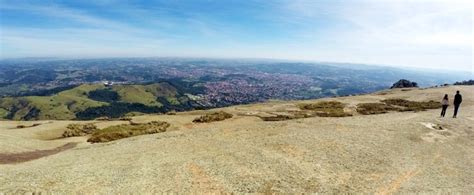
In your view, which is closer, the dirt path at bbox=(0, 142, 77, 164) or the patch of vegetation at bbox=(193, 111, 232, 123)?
the dirt path at bbox=(0, 142, 77, 164)

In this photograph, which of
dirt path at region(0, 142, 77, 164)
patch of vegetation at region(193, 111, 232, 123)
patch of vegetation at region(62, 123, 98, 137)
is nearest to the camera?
dirt path at region(0, 142, 77, 164)

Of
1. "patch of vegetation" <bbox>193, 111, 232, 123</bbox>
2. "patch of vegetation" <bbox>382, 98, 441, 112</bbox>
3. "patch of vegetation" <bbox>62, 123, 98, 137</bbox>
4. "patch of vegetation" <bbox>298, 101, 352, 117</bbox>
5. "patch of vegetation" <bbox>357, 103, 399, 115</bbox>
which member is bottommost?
"patch of vegetation" <bbox>62, 123, 98, 137</bbox>

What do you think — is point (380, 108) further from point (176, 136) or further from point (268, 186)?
point (268, 186)

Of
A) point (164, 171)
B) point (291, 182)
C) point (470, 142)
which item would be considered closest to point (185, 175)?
point (164, 171)

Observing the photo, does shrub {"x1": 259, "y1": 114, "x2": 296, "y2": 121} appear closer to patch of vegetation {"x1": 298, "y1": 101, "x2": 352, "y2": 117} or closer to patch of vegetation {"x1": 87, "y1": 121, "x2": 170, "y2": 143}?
patch of vegetation {"x1": 298, "y1": 101, "x2": 352, "y2": 117}

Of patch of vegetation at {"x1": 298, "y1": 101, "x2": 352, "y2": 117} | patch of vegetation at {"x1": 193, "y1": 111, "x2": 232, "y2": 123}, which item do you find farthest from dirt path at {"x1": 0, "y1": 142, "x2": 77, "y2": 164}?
patch of vegetation at {"x1": 298, "y1": 101, "x2": 352, "y2": 117}

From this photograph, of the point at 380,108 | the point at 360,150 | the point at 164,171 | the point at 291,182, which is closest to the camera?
the point at 291,182
